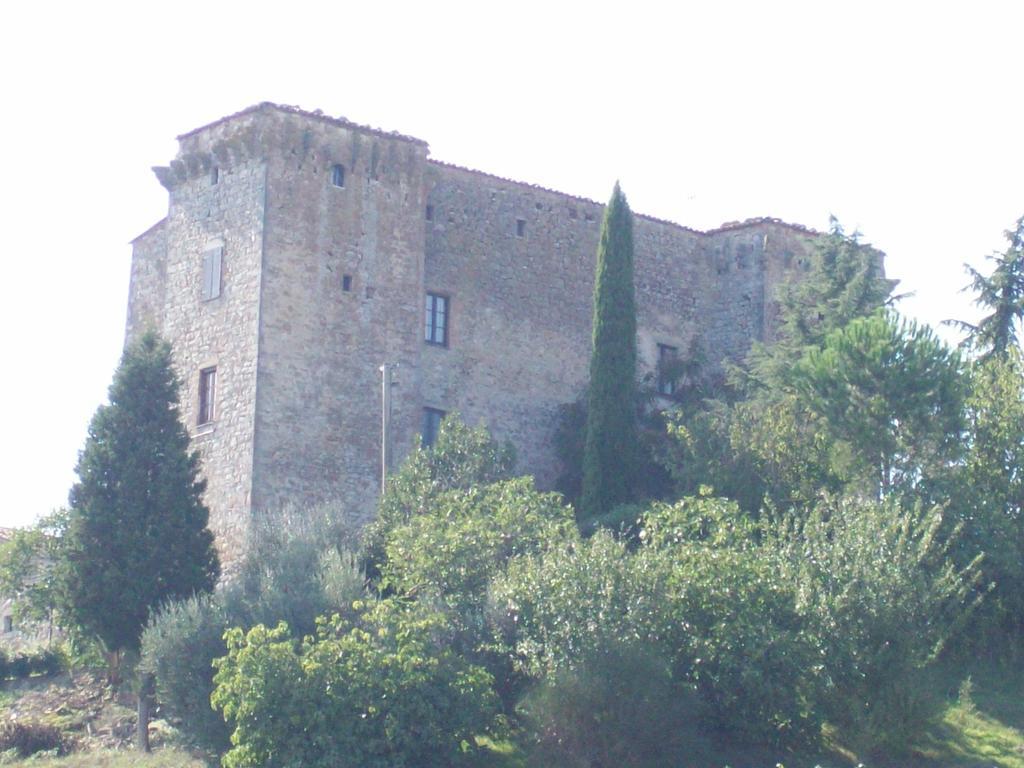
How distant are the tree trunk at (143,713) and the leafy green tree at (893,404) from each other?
13.8m

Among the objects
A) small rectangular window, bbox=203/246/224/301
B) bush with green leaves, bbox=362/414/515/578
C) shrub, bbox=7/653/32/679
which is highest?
small rectangular window, bbox=203/246/224/301

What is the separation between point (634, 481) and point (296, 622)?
10476 millimetres

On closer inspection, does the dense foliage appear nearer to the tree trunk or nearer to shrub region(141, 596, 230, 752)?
shrub region(141, 596, 230, 752)

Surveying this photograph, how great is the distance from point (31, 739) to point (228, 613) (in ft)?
18.2

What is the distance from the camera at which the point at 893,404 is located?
1335 inches

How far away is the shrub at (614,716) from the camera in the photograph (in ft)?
88.9

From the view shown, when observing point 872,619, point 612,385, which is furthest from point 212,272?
point 872,619

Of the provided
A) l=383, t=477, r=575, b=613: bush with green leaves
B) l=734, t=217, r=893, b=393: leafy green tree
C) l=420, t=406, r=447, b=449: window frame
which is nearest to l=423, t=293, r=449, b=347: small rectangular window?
l=420, t=406, r=447, b=449: window frame

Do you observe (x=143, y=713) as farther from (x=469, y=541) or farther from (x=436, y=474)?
(x=436, y=474)

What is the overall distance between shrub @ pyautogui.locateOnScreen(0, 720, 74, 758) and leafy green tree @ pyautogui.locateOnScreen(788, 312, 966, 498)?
15853mm

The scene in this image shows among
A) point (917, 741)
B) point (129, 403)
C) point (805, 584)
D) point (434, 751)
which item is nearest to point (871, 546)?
point (805, 584)

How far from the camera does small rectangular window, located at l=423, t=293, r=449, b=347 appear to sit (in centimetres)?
4094

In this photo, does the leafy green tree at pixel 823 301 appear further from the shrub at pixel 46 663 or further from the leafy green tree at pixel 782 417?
the shrub at pixel 46 663

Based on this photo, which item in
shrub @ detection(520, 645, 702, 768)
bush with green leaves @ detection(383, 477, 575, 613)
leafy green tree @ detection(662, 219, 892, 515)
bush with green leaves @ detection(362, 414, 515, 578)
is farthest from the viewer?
leafy green tree @ detection(662, 219, 892, 515)
